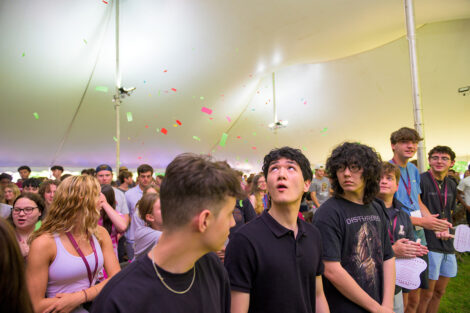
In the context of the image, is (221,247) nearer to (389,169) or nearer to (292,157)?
(292,157)

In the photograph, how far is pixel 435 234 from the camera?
264cm

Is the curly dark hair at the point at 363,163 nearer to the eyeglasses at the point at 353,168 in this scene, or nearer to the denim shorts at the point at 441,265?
the eyeglasses at the point at 353,168

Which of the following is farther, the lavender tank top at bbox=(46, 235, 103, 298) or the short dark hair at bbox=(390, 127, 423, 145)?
the short dark hair at bbox=(390, 127, 423, 145)

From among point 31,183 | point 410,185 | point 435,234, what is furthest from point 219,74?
point 435,234

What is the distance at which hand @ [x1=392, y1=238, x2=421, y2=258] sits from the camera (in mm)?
1861

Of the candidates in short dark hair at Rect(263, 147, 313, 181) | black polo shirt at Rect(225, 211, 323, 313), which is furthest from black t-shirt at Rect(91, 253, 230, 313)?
short dark hair at Rect(263, 147, 313, 181)

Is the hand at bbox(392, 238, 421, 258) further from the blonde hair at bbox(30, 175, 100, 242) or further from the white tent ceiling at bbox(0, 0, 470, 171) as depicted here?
the white tent ceiling at bbox(0, 0, 470, 171)

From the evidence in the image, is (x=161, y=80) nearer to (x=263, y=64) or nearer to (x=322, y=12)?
(x=263, y=64)

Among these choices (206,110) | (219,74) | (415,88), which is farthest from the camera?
(206,110)

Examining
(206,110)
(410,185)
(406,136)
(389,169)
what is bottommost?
(410,185)

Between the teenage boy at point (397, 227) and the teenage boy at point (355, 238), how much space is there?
0.29 meters

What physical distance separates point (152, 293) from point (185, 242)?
0.16 m

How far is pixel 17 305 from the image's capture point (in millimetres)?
699

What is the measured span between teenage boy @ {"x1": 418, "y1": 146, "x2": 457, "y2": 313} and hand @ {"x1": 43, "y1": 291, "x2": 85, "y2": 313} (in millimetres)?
2761
